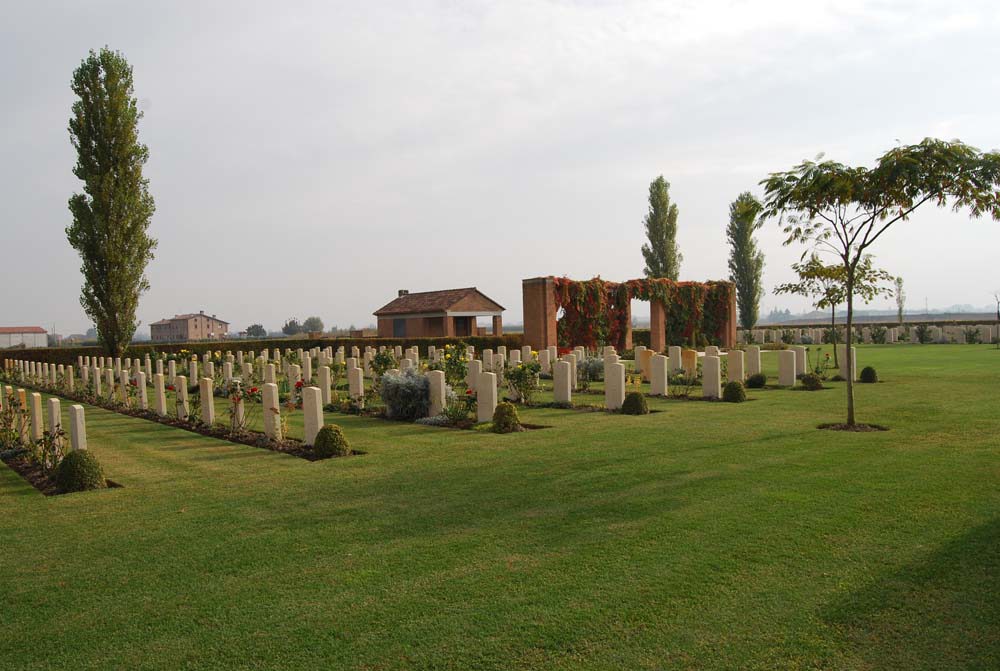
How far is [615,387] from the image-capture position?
13031 millimetres

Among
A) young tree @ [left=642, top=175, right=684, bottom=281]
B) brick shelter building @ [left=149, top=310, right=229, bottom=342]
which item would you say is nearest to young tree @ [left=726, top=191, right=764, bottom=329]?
young tree @ [left=642, top=175, right=684, bottom=281]

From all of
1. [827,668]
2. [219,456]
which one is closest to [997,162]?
[827,668]

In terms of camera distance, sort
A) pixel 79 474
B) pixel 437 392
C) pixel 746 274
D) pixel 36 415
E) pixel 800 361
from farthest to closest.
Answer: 1. pixel 746 274
2. pixel 800 361
3. pixel 437 392
4. pixel 36 415
5. pixel 79 474

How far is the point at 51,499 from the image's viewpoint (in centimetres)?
716

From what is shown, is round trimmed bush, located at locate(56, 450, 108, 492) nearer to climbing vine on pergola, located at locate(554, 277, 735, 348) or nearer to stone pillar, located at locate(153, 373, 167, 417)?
stone pillar, located at locate(153, 373, 167, 417)

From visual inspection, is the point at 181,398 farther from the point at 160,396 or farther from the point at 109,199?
the point at 109,199

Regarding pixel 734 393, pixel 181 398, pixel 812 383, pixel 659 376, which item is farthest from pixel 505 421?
pixel 812 383

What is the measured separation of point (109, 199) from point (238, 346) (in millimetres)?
9343

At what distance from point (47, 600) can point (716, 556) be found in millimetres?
4423

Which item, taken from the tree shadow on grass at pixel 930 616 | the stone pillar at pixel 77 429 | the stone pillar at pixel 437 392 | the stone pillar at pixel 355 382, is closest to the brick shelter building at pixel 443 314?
the stone pillar at pixel 355 382

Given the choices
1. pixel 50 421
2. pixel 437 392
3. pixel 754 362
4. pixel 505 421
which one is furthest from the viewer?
pixel 754 362

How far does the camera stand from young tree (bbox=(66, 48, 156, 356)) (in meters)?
27.1

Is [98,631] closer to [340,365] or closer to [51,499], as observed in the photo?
[51,499]

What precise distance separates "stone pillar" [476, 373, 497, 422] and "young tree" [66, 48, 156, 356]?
2197 cm
